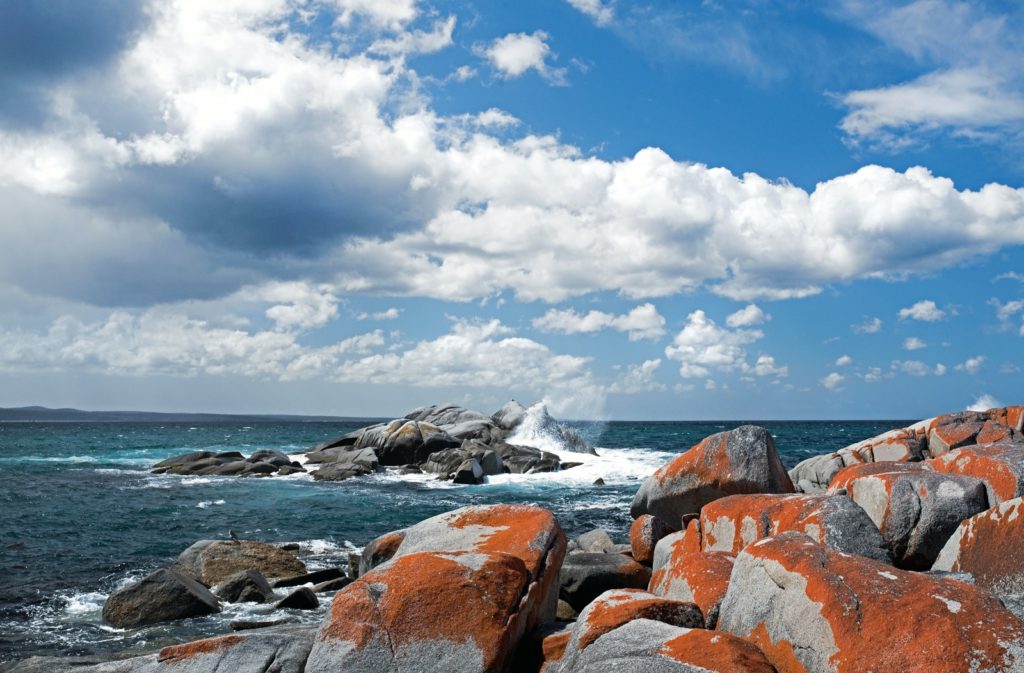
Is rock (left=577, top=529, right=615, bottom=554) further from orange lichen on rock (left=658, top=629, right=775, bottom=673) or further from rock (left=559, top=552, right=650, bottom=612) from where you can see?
orange lichen on rock (left=658, top=629, right=775, bottom=673)

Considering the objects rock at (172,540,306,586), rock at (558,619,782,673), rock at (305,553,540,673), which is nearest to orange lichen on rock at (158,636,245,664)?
rock at (305,553,540,673)

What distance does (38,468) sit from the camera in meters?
53.5

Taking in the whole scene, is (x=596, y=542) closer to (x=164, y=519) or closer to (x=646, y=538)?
(x=646, y=538)

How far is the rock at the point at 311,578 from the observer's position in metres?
17.5

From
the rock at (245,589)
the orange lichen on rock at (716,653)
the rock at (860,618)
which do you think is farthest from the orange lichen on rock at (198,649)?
the rock at (245,589)

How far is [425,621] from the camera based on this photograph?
8.32 m

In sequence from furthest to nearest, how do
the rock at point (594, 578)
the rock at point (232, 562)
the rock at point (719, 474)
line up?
the rock at point (232, 562), the rock at point (719, 474), the rock at point (594, 578)

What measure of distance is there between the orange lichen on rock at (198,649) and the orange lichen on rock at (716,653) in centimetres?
482

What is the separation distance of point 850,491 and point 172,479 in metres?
41.5

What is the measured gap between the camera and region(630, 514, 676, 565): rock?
14.9m

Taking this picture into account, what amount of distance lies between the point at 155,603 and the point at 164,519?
15.7 m

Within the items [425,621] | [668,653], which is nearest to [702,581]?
[668,653]

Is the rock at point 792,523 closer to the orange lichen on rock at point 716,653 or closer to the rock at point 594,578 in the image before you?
the rock at point 594,578

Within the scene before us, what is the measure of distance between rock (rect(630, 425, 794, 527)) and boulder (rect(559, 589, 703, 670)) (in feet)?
27.0
